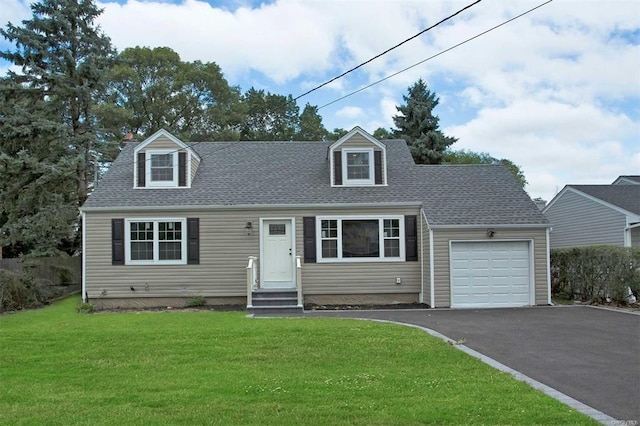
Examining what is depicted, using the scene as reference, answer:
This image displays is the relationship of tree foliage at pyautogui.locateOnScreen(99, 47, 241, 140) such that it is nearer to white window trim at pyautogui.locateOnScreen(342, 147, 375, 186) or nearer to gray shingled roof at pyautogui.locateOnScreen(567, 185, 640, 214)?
white window trim at pyautogui.locateOnScreen(342, 147, 375, 186)

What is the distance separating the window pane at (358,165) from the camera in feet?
57.7

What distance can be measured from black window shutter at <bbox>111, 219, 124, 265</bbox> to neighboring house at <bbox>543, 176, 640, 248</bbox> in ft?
48.6

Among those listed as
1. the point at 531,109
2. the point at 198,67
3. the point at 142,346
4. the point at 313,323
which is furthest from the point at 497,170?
the point at 198,67

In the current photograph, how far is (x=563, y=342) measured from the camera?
31.4 feet

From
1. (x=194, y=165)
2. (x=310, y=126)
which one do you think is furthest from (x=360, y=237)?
(x=310, y=126)

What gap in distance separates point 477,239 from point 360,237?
3.30m

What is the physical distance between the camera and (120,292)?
16.3 m

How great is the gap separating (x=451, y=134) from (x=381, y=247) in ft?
63.0

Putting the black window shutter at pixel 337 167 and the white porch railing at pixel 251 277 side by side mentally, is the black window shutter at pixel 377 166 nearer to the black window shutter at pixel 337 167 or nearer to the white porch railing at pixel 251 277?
the black window shutter at pixel 337 167

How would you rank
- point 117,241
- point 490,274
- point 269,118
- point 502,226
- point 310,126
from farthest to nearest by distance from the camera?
1. point 269,118
2. point 310,126
3. point 117,241
4. point 490,274
5. point 502,226

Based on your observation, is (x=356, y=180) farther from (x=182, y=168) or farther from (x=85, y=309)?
(x=85, y=309)

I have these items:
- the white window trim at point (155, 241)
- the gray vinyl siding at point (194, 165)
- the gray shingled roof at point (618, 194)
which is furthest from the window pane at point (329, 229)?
the gray shingled roof at point (618, 194)

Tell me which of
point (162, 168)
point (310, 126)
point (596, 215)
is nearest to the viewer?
point (162, 168)

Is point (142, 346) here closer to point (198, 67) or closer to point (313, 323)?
point (313, 323)
